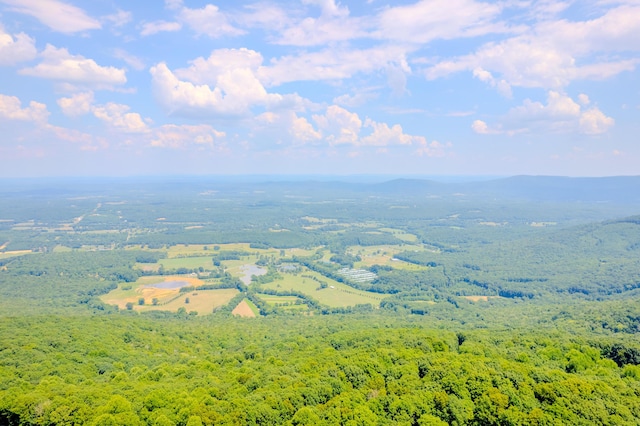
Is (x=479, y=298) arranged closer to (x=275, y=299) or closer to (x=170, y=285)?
(x=275, y=299)

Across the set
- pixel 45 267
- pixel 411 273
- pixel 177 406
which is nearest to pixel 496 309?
pixel 411 273

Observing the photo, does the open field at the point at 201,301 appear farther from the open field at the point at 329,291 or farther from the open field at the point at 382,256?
the open field at the point at 382,256

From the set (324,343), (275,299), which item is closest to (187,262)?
(275,299)

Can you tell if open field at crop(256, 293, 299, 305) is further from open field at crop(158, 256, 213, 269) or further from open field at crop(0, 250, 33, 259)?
open field at crop(0, 250, 33, 259)

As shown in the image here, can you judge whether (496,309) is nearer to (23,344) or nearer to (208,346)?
(208,346)

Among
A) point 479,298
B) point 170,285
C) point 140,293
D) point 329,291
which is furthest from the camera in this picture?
point 170,285

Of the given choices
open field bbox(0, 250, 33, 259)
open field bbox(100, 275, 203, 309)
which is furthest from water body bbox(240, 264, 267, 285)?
open field bbox(0, 250, 33, 259)
